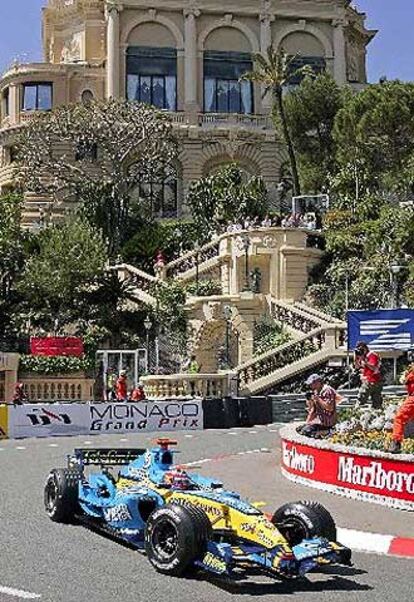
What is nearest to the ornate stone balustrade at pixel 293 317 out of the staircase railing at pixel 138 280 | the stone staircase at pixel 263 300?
the stone staircase at pixel 263 300

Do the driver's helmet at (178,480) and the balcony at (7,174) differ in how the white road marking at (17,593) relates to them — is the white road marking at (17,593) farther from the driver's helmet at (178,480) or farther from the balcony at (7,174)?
the balcony at (7,174)

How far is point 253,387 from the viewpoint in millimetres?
37531

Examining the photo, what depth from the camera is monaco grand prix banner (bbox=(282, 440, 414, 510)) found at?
14516 millimetres

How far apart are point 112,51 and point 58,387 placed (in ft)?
117

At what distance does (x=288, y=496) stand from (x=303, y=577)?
17.5 ft

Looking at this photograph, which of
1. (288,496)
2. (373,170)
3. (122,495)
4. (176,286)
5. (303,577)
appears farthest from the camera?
(373,170)

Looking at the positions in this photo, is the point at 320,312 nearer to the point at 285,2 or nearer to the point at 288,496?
the point at 288,496

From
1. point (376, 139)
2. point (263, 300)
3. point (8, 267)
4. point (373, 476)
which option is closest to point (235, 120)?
point (376, 139)

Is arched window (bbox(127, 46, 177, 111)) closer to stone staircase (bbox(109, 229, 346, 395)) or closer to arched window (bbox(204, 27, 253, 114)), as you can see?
arched window (bbox(204, 27, 253, 114))

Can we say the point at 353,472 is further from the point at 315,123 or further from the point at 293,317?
the point at 315,123

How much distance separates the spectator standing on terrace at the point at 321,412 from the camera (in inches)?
691

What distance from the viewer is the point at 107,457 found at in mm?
13398

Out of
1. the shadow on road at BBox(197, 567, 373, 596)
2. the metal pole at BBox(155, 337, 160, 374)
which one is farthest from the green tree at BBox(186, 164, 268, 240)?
the shadow on road at BBox(197, 567, 373, 596)

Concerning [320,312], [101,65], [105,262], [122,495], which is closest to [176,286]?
[105,262]
